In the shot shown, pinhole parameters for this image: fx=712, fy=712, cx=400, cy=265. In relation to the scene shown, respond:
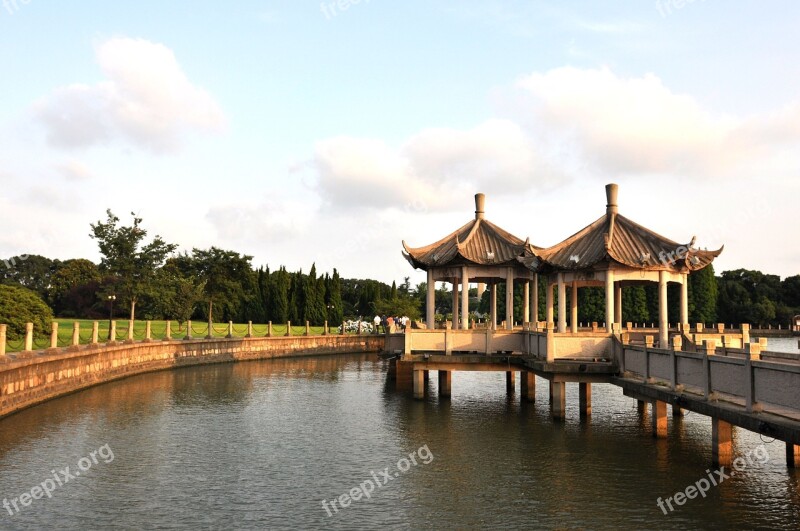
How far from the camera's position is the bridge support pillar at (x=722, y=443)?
15836 mm

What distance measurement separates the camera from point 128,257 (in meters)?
51.3

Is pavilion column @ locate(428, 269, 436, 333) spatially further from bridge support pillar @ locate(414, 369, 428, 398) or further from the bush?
the bush

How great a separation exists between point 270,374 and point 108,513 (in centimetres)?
2941

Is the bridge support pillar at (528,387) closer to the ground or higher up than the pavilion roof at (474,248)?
closer to the ground

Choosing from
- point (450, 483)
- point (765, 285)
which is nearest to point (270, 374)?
point (450, 483)

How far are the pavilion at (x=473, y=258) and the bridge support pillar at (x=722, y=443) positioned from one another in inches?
496

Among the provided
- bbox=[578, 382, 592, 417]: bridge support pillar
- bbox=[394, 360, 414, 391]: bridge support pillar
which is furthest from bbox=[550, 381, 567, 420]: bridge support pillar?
bbox=[394, 360, 414, 391]: bridge support pillar

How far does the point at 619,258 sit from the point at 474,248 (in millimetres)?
8009

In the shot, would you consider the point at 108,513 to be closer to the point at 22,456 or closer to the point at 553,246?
the point at 22,456

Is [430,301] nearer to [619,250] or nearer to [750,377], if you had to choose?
[619,250]

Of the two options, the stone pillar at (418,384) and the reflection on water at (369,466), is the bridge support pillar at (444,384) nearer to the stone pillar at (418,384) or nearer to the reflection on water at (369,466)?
the reflection on water at (369,466)

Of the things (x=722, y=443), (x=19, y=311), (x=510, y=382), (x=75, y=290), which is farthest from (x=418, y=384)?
(x=75, y=290)

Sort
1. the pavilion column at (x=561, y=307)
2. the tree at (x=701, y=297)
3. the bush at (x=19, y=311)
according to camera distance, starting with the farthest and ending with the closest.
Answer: the tree at (x=701, y=297)
the bush at (x=19, y=311)
the pavilion column at (x=561, y=307)

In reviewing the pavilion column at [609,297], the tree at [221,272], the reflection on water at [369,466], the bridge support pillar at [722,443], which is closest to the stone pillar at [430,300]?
the reflection on water at [369,466]
